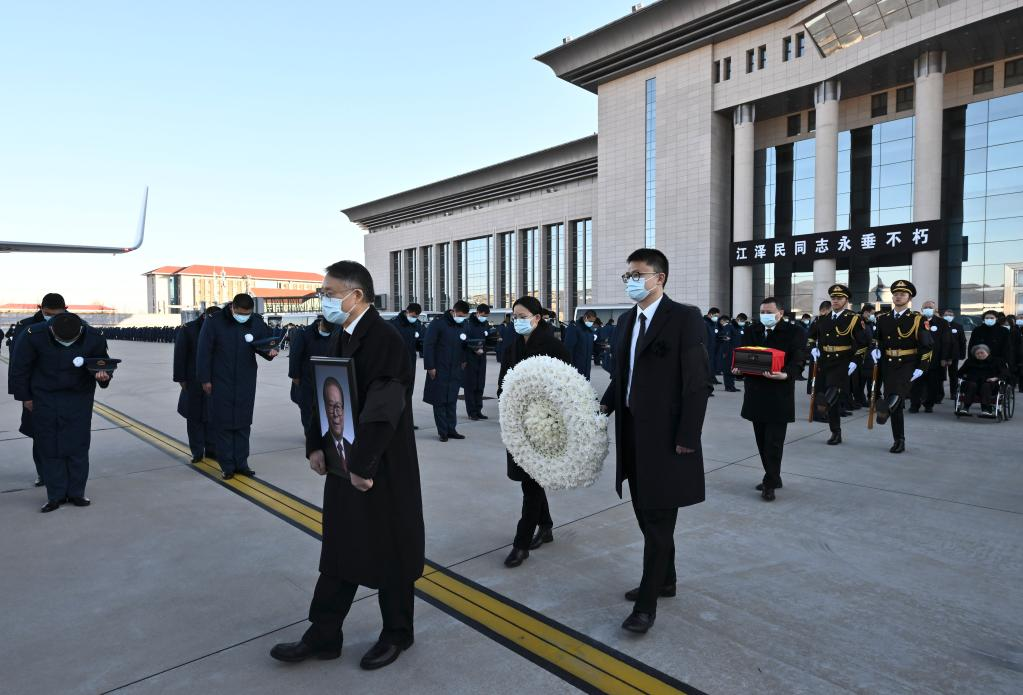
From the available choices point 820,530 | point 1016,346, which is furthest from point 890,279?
point 820,530

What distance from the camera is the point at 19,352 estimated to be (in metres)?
5.35

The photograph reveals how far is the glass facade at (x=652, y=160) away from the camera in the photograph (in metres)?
36.3

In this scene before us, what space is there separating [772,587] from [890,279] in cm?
3272

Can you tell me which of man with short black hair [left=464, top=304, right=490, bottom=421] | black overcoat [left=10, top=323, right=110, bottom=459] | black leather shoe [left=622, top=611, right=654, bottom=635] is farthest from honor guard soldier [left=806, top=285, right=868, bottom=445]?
black overcoat [left=10, top=323, right=110, bottom=459]

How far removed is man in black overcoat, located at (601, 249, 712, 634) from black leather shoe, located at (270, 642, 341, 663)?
151 centimetres

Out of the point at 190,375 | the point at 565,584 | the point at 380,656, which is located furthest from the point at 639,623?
the point at 190,375

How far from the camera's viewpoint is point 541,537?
4395mm

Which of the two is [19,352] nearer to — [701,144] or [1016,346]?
[1016,346]

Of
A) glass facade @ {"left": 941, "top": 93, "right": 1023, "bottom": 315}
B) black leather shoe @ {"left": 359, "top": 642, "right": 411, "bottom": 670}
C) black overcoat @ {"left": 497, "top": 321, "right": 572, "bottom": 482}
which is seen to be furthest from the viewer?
glass facade @ {"left": 941, "top": 93, "right": 1023, "bottom": 315}

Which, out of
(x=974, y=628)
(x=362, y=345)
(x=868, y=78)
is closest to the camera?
(x=362, y=345)

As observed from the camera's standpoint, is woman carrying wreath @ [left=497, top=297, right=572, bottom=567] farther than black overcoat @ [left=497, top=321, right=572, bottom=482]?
No

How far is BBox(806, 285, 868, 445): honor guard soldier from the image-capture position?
7.94 m

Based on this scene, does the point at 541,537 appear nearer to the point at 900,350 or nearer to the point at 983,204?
the point at 900,350

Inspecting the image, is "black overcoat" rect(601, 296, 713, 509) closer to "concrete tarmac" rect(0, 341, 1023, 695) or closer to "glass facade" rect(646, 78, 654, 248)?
"concrete tarmac" rect(0, 341, 1023, 695)
